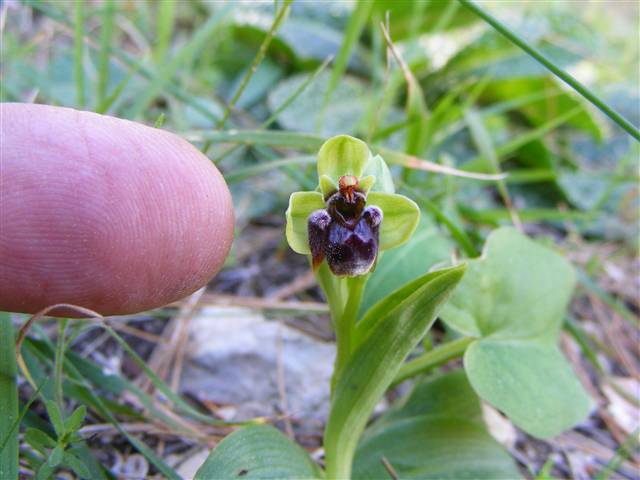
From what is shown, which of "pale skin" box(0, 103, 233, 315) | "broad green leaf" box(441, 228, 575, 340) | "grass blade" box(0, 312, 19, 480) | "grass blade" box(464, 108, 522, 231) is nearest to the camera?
"pale skin" box(0, 103, 233, 315)

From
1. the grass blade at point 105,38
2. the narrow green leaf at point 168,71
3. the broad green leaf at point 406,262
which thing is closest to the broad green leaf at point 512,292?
the broad green leaf at point 406,262

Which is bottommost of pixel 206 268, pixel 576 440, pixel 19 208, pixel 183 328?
pixel 576 440

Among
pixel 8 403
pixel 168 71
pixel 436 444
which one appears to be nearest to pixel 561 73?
pixel 436 444

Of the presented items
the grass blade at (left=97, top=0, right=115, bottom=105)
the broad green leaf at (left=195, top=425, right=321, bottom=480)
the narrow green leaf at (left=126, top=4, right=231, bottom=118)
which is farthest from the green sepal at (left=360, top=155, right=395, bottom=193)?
the grass blade at (left=97, top=0, right=115, bottom=105)

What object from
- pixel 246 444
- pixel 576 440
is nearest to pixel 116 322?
pixel 246 444

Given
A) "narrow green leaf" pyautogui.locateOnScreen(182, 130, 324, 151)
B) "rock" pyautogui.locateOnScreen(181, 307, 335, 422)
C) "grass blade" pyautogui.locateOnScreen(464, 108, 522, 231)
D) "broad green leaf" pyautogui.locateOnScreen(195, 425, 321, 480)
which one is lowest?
"rock" pyautogui.locateOnScreen(181, 307, 335, 422)

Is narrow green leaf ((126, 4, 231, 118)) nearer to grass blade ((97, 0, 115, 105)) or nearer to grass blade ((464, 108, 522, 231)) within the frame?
grass blade ((97, 0, 115, 105))

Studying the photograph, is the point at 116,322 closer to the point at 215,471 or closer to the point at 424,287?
the point at 215,471
